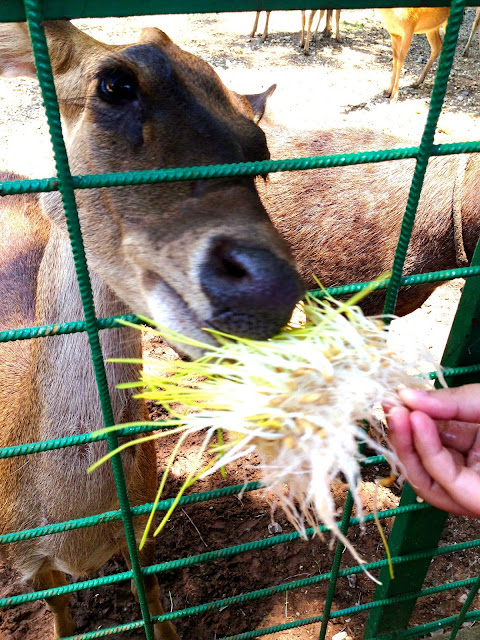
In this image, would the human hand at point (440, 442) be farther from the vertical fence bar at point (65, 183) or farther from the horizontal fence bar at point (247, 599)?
the vertical fence bar at point (65, 183)

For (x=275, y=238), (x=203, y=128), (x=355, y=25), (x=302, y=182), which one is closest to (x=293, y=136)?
(x=302, y=182)

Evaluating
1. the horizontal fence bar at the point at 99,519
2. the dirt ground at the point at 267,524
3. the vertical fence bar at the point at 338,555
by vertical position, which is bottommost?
the dirt ground at the point at 267,524

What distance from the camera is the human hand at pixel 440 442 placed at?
1.18 m

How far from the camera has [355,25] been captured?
43.2ft

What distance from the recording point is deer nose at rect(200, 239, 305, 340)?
1.17 metres

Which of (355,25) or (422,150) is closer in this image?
(422,150)

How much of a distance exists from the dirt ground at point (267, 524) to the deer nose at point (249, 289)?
27 centimetres

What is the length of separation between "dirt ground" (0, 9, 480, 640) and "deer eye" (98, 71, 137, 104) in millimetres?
868

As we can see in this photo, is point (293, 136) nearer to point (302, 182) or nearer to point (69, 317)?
point (302, 182)

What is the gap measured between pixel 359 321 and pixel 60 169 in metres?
0.65

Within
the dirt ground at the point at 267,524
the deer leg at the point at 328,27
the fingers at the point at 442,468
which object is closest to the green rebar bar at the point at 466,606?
the dirt ground at the point at 267,524

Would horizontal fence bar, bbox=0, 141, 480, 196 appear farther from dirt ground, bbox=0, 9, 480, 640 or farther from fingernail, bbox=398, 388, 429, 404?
fingernail, bbox=398, 388, 429, 404

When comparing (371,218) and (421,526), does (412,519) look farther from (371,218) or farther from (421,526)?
(371,218)

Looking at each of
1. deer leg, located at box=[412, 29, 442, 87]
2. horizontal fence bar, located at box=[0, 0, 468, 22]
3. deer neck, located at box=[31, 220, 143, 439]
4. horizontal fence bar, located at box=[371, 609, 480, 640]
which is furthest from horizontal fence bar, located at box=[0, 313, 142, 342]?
deer leg, located at box=[412, 29, 442, 87]
